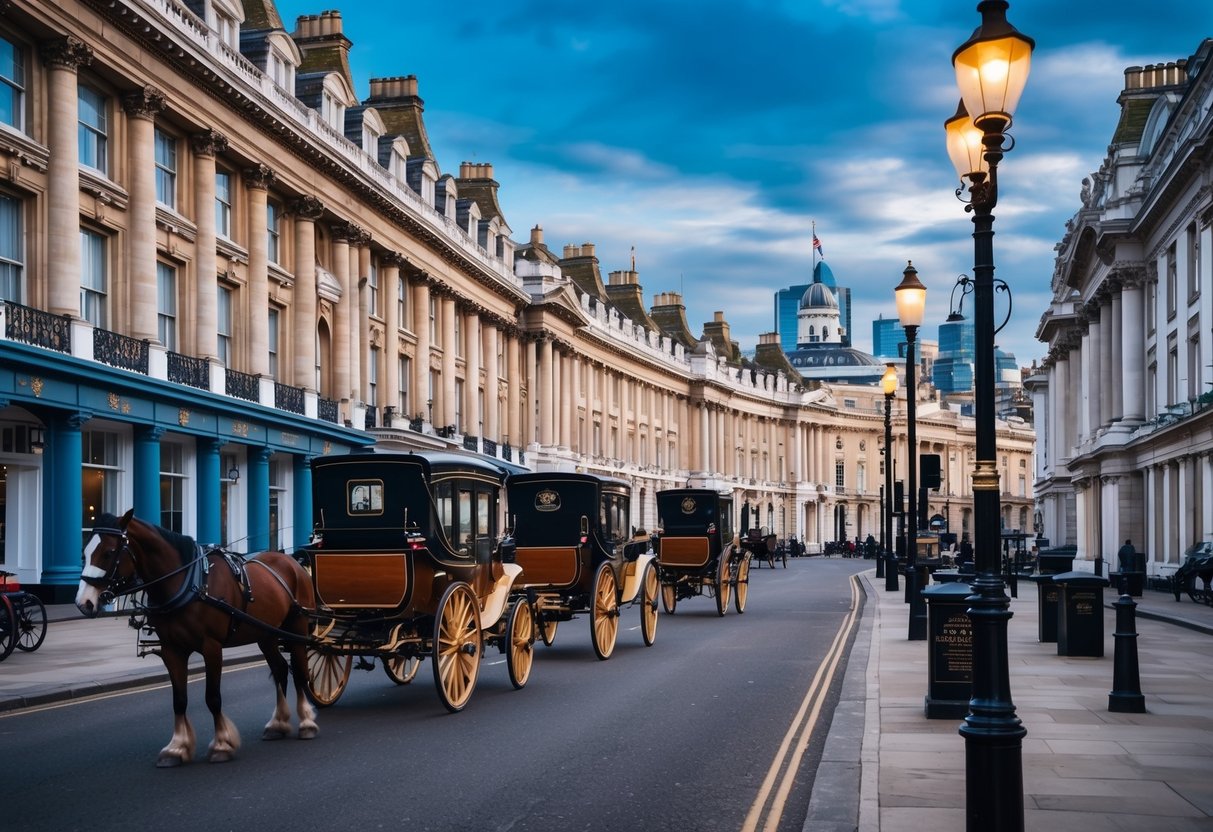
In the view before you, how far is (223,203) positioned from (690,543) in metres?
17.6

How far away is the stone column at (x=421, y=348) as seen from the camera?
5269 cm

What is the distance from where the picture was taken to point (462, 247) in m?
57.9

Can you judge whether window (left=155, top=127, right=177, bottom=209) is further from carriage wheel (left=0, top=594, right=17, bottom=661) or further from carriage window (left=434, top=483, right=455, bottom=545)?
carriage window (left=434, top=483, right=455, bottom=545)

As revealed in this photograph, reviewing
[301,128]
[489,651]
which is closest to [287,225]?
[301,128]

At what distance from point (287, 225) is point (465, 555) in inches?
1151

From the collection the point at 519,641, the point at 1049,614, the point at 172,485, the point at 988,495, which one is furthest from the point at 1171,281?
the point at 988,495

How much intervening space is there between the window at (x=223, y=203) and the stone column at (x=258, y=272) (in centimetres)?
71

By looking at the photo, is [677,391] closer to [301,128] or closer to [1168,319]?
[1168,319]

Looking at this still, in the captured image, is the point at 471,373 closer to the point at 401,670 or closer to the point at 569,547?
the point at 569,547

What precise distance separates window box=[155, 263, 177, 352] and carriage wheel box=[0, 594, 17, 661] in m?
15.8

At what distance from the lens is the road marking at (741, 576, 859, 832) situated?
891 centimetres

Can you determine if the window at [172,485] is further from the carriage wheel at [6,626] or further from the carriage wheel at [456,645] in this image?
the carriage wheel at [456,645]

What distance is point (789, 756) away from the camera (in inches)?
443

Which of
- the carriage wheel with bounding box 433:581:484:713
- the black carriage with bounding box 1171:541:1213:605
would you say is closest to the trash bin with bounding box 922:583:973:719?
the carriage wheel with bounding box 433:581:484:713
